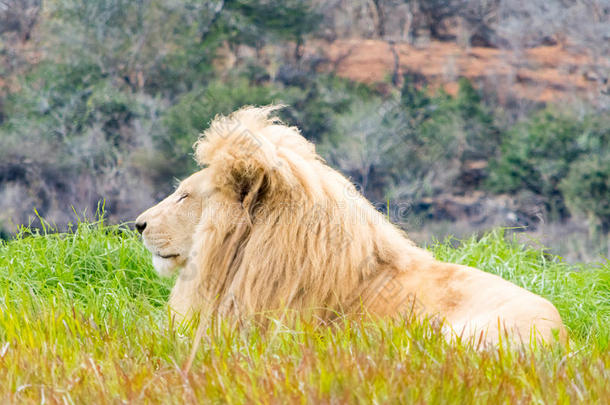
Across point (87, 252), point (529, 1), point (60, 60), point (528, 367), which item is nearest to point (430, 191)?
point (529, 1)

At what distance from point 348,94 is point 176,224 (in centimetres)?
1265

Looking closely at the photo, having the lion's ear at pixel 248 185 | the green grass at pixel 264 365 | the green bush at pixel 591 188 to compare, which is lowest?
the green bush at pixel 591 188

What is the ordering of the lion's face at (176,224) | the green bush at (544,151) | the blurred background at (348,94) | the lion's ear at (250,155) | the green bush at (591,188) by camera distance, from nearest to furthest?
1. the lion's ear at (250,155)
2. the lion's face at (176,224)
3. the green bush at (591,188)
4. the blurred background at (348,94)
5. the green bush at (544,151)

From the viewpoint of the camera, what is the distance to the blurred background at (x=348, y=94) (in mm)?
13922

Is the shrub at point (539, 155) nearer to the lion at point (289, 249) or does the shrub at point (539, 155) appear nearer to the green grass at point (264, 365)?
the green grass at point (264, 365)

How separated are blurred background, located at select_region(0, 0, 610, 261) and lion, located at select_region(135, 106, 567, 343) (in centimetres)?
1021

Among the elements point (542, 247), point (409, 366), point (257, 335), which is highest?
point (409, 366)

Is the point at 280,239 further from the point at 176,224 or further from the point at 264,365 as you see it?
the point at 264,365

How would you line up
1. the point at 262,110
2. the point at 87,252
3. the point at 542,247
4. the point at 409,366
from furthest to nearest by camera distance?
the point at 542,247 → the point at 87,252 → the point at 262,110 → the point at 409,366

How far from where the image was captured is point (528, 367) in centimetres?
214

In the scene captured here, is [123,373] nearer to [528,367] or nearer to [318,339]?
[318,339]

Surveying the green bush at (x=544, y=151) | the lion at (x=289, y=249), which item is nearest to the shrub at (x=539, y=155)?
the green bush at (x=544, y=151)

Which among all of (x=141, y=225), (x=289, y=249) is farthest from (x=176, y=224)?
(x=289, y=249)

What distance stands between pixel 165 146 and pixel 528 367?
41.6 feet
